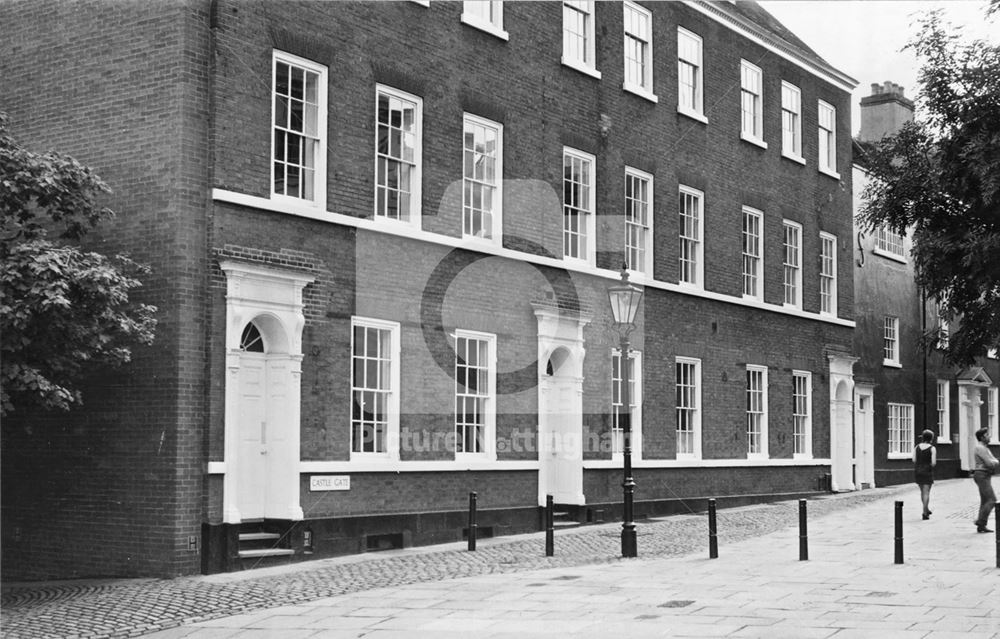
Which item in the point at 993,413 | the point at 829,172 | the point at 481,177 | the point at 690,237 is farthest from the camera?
the point at 993,413

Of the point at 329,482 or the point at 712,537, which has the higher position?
the point at 329,482

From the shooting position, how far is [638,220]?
83.9ft

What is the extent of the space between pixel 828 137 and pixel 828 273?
12.3 feet

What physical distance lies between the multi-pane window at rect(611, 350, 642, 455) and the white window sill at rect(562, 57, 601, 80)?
542 cm

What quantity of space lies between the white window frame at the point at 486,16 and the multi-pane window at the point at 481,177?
1536mm

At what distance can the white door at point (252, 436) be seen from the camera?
17.1 metres

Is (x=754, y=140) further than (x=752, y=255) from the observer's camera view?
Yes

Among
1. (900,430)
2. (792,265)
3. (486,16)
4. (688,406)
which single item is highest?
(486,16)

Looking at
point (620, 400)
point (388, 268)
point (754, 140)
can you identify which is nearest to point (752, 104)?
point (754, 140)

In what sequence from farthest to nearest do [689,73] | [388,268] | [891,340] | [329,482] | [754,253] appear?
[891,340] → [754,253] → [689,73] → [388,268] → [329,482]

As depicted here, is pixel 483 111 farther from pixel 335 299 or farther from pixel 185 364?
pixel 185 364

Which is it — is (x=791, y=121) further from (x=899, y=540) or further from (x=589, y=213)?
(x=899, y=540)

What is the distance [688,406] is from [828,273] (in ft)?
27.6

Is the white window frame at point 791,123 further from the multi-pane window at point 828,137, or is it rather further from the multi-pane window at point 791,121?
the multi-pane window at point 828,137
